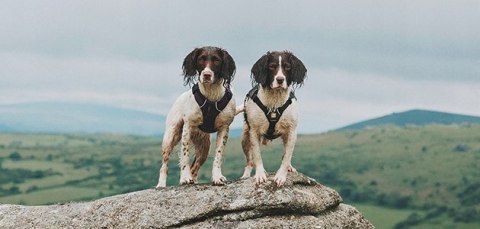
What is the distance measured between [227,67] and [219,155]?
241 centimetres

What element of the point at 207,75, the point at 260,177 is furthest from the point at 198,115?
the point at 260,177

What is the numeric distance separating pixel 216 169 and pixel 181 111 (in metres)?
1.87

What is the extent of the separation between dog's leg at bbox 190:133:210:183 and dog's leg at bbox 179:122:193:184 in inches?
21.3

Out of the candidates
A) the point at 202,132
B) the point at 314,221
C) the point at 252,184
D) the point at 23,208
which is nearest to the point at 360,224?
the point at 314,221

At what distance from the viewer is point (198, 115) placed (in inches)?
762

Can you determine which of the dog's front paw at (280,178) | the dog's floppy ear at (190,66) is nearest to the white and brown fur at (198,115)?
the dog's floppy ear at (190,66)

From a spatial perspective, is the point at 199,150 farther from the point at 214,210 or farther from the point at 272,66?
the point at 272,66

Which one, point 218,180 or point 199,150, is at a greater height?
point 199,150

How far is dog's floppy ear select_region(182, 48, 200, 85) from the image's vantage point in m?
18.8

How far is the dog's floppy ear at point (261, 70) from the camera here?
60.0 ft

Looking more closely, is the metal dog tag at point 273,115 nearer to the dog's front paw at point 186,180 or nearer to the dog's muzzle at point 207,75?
the dog's muzzle at point 207,75

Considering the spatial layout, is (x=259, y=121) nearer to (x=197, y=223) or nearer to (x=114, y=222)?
(x=197, y=223)

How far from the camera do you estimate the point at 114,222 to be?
19.7 metres

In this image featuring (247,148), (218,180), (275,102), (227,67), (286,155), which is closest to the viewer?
(227,67)
